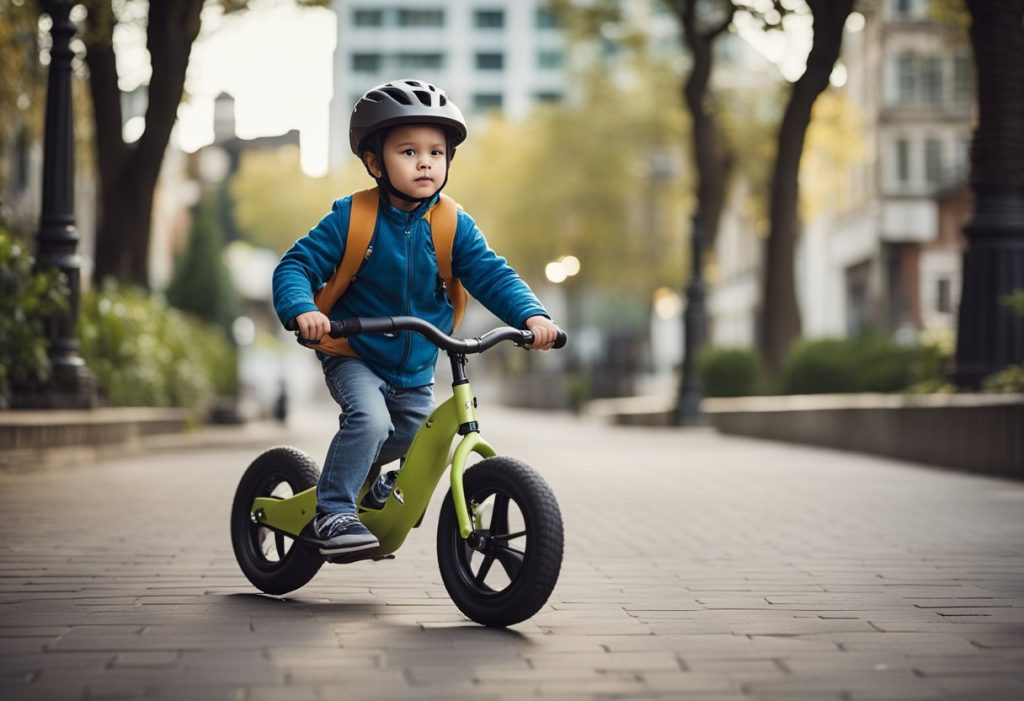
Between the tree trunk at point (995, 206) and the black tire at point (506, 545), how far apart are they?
1005cm

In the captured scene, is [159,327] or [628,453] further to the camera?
[159,327]

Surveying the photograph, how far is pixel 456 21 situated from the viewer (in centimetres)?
11356

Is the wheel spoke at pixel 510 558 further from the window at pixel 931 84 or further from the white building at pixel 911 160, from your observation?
the window at pixel 931 84

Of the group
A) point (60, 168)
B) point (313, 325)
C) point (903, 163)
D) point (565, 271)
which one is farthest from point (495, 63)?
point (313, 325)

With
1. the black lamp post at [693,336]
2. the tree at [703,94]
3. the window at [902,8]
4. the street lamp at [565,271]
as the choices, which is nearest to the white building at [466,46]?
the street lamp at [565,271]

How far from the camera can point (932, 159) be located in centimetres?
4944

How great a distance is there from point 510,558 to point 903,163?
46.2 m

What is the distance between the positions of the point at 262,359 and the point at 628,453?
A: 185ft

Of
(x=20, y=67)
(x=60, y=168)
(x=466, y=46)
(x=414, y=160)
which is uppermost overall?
(x=466, y=46)

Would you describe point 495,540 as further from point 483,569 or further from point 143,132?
point 143,132

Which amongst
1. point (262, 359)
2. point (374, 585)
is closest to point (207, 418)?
point (374, 585)

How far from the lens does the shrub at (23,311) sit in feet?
42.0

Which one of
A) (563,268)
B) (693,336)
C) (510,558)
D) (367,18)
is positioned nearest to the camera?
(510,558)

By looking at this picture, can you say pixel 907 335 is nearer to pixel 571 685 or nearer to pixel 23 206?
pixel 23 206
